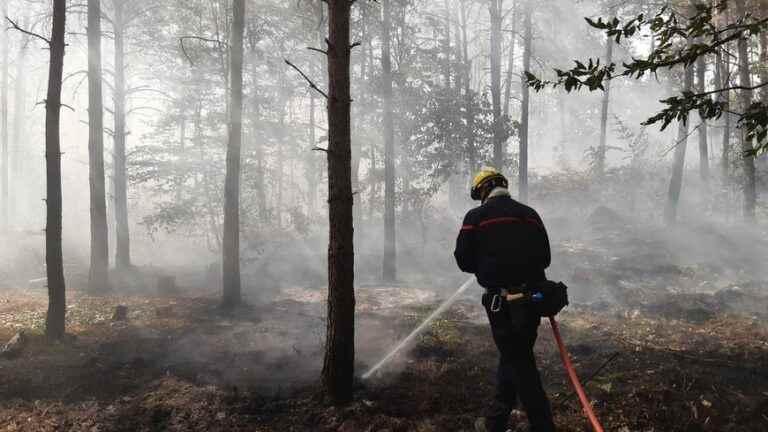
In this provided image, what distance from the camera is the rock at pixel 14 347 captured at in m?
7.65

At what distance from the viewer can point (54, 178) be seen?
27.8ft

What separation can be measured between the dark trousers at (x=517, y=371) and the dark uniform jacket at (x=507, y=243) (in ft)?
0.83

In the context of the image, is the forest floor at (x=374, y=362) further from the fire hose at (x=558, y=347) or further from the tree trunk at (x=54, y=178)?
the tree trunk at (x=54, y=178)

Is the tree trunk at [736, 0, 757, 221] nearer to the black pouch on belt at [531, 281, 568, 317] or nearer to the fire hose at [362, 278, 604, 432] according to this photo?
the fire hose at [362, 278, 604, 432]

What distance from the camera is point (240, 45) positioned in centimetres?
1145

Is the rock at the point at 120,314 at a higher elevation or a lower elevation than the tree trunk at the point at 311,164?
lower

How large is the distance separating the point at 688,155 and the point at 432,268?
102 feet

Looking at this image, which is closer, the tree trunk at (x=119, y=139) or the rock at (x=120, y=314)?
the rock at (x=120, y=314)

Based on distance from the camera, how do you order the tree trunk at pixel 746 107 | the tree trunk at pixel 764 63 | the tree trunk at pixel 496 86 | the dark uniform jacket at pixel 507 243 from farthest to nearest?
the tree trunk at pixel 496 86
the tree trunk at pixel 746 107
the tree trunk at pixel 764 63
the dark uniform jacket at pixel 507 243

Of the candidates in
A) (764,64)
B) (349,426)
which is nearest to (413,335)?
(349,426)

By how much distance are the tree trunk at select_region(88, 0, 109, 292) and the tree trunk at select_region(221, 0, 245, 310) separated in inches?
186

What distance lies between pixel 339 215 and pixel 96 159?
12209mm

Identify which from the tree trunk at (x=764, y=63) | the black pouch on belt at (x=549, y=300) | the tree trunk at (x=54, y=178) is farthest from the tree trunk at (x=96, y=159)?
the tree trunk at (x=764, y=63)

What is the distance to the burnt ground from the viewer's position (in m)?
5.10
